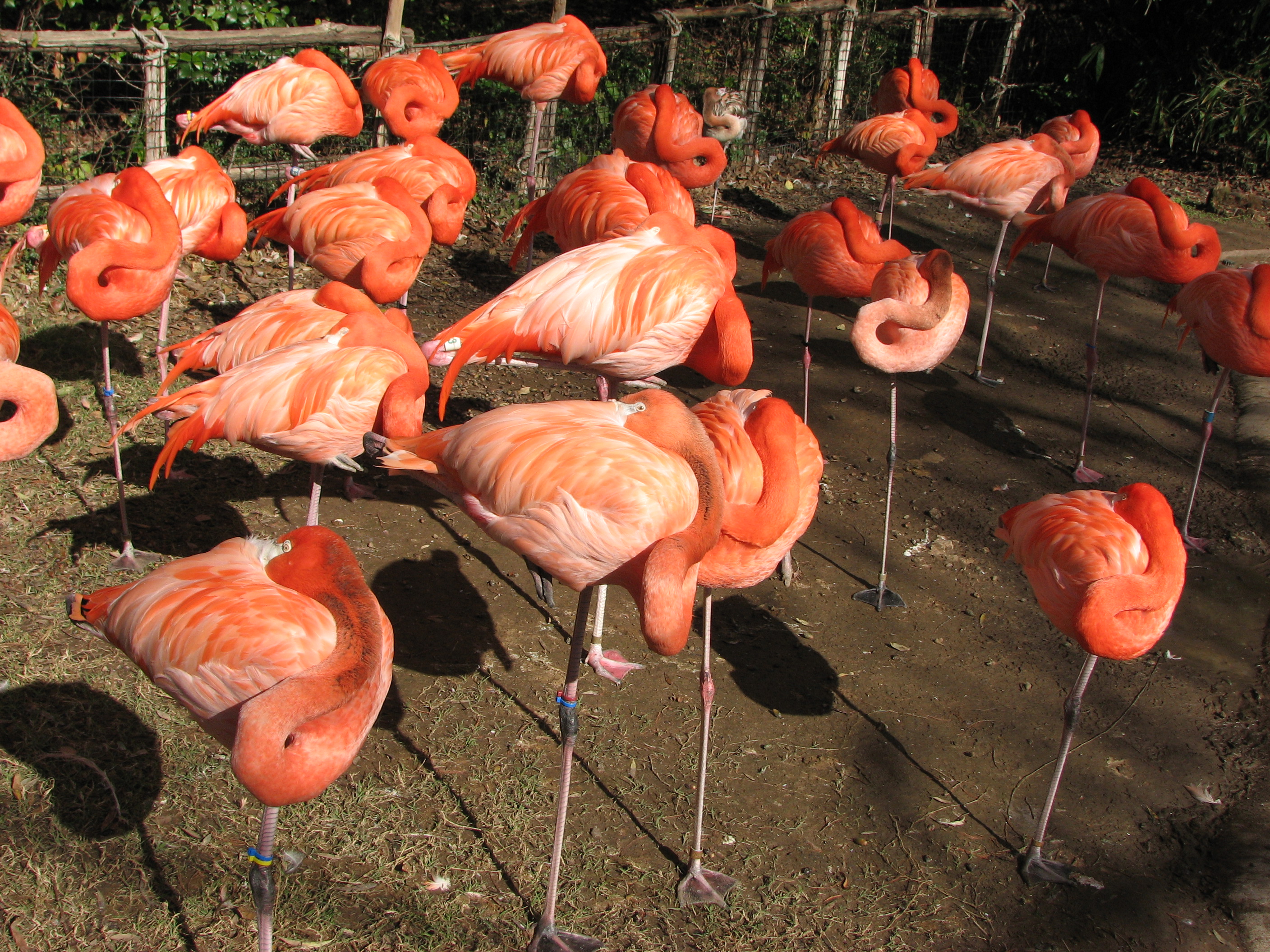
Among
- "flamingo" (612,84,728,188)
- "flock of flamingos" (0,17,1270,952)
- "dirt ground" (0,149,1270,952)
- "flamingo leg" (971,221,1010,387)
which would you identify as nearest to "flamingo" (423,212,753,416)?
"flock of flamingos" (0,17,1270,952)

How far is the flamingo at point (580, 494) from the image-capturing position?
104 inches

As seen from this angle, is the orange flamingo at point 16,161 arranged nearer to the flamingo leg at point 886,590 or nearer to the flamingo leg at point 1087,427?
the flamingo leg at point 886,590

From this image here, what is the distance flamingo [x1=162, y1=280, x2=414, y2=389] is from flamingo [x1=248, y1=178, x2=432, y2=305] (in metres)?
0.54

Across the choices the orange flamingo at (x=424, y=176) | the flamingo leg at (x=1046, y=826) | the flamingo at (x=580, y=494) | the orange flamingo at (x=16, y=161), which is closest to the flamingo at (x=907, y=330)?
the flamingo leg at (x=1046, y=826)

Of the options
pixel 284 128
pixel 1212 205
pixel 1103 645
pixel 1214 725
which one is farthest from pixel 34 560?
pixel 1212 205

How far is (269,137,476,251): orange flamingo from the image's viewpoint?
17.7 ft

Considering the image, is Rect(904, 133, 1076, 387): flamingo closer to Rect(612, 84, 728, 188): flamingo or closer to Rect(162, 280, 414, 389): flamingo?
Rect(612, 84, 728, 188): flamingo

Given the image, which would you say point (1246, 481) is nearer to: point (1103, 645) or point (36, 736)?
point (1103, 645)

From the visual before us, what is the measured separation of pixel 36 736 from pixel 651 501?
2.09 m

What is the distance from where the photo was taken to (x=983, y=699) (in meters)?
3.77

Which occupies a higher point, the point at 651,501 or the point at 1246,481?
the point at 651,501

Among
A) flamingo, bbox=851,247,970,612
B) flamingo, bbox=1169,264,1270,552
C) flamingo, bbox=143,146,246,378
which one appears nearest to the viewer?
flamingo, bbox=851,247,970,612

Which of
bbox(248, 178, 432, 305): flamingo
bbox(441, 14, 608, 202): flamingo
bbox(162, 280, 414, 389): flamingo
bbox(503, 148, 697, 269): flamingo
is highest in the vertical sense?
bbox(441, 14, 608, 202): flamingo

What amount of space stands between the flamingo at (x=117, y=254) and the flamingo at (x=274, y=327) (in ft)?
0.90
